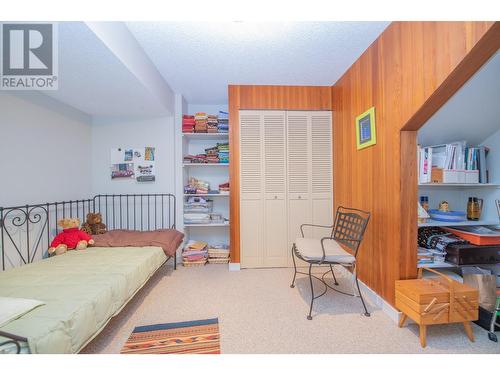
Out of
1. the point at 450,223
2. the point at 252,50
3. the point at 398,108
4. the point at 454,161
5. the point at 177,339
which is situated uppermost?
the point at 252,50

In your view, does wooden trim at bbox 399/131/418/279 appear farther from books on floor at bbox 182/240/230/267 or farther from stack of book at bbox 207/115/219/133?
stack of book at bbox 207/115/219/133

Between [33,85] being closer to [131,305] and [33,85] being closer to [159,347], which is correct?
[131,305]

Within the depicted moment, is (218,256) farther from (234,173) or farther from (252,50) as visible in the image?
(252,50)

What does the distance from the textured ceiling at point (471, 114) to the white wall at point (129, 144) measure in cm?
314

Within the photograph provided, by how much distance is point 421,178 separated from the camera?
1987mm

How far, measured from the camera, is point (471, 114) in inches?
83.1

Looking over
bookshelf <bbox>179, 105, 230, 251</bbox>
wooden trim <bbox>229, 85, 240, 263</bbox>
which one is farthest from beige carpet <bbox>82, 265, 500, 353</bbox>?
bookshelf <bbox>179, 105, 230, 251</bbox>

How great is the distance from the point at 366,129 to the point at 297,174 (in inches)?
39.3

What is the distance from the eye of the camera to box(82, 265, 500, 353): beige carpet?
1421 mm

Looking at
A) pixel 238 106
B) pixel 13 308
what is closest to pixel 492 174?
pixel 238 106

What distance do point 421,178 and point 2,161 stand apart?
3.77 metres

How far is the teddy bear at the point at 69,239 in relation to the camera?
84.1 inches

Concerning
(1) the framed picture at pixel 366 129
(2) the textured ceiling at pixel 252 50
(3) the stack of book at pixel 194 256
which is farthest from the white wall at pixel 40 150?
(1) the framed picture at pixel 366 129

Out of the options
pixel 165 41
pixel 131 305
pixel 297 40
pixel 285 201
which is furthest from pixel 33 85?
pixel 285 201
